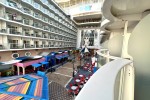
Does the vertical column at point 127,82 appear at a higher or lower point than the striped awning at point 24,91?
higher

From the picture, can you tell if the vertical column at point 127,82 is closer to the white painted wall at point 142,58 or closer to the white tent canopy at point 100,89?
the white painted wall at point 142,58

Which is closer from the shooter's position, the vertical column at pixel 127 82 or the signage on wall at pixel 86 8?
the vertical column at pixel 127 82

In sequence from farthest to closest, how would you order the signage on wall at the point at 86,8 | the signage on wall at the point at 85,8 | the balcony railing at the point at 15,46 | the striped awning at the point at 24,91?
the signage on wall at the point at 86,8
the signage on wall at the point at 85,8
the balcony railing at the point at 15,46
the striped awning at the point at 24,91

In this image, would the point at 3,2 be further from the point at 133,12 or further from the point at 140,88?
the point at 140,88

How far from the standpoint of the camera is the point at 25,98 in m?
4.62

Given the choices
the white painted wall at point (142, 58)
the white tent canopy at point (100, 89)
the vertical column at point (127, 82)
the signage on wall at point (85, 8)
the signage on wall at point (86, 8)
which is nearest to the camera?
the white tent canopy at point (100, 89)

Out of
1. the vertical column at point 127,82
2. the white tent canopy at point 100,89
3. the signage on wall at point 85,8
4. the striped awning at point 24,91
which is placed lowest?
the striped awning at point 24,91

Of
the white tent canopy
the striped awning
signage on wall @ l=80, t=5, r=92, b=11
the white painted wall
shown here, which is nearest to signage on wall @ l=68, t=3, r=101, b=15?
signage on wall @ l=80, t=5, r=92, b=11

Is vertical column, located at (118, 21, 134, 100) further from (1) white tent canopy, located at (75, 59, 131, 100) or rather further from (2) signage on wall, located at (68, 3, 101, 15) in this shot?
(2) signage on wall, located at (68, 3, 101, 15)

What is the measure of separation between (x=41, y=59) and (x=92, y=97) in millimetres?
14105

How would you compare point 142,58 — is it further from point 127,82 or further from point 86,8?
point 86,8

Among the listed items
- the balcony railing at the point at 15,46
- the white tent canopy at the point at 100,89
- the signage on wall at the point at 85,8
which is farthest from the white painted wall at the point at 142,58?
the signage on wall at the point at 85,8

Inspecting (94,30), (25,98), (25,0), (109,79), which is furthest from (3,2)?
(94,30)

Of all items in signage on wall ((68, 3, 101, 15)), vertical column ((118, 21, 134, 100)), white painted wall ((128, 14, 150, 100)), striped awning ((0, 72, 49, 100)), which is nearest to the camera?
vertical column ((118, 21, 134, 100))
